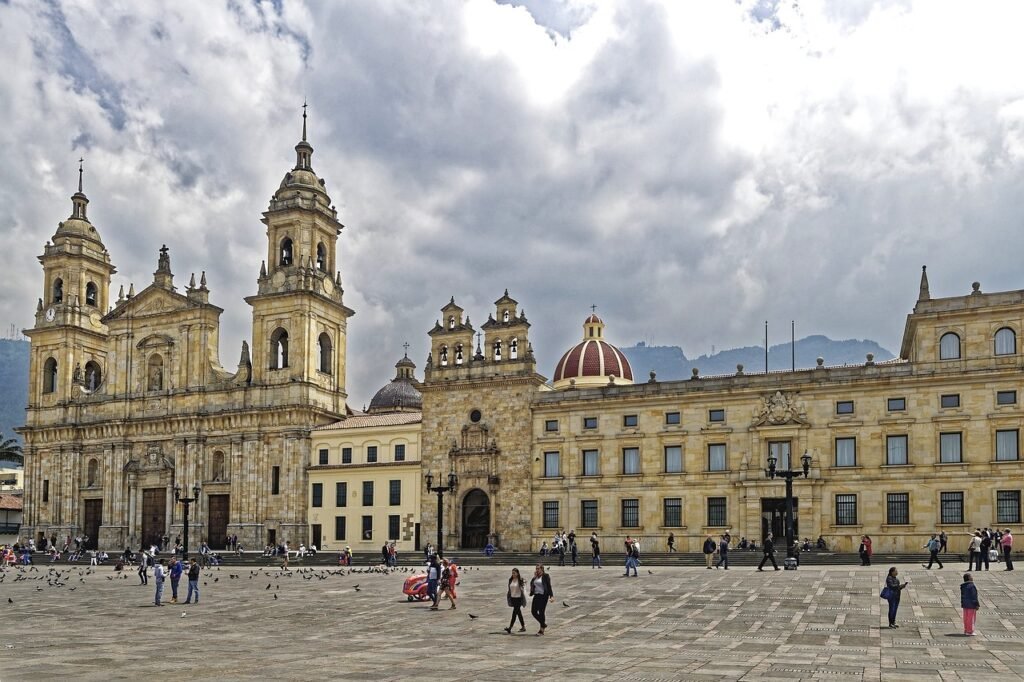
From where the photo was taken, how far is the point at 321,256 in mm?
82625

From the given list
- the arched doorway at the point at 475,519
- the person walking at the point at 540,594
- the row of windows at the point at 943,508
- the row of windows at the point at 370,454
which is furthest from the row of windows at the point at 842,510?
the person walking at the point at 540,594

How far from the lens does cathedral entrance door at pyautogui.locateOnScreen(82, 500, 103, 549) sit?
3253 inches

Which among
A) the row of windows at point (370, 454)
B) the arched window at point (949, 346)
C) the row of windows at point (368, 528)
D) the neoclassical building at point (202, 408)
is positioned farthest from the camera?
the neoclassical building at point (202, 408)

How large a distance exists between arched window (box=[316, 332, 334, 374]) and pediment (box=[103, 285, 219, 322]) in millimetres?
10364

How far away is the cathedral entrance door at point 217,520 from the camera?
254ft

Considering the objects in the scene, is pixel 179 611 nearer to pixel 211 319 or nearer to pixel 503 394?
pixel 503 394

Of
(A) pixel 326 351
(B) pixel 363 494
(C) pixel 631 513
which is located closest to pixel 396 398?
(A) pixel 326 351

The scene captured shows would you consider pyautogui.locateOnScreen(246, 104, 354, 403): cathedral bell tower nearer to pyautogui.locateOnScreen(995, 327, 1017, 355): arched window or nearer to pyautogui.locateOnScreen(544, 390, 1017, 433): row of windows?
pyautogui.locateOnScreen(544, 390, 1017, 433): row of windows

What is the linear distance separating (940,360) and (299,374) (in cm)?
4193

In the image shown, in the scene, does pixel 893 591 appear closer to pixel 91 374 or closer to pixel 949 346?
pixel 949 346

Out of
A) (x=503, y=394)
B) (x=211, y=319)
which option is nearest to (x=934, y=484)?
(x=503, y=394)

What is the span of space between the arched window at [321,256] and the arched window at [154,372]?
44.3ft

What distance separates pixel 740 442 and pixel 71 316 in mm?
56934

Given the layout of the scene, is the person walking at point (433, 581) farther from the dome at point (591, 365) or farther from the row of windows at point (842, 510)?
the dome at point (591, 365)
